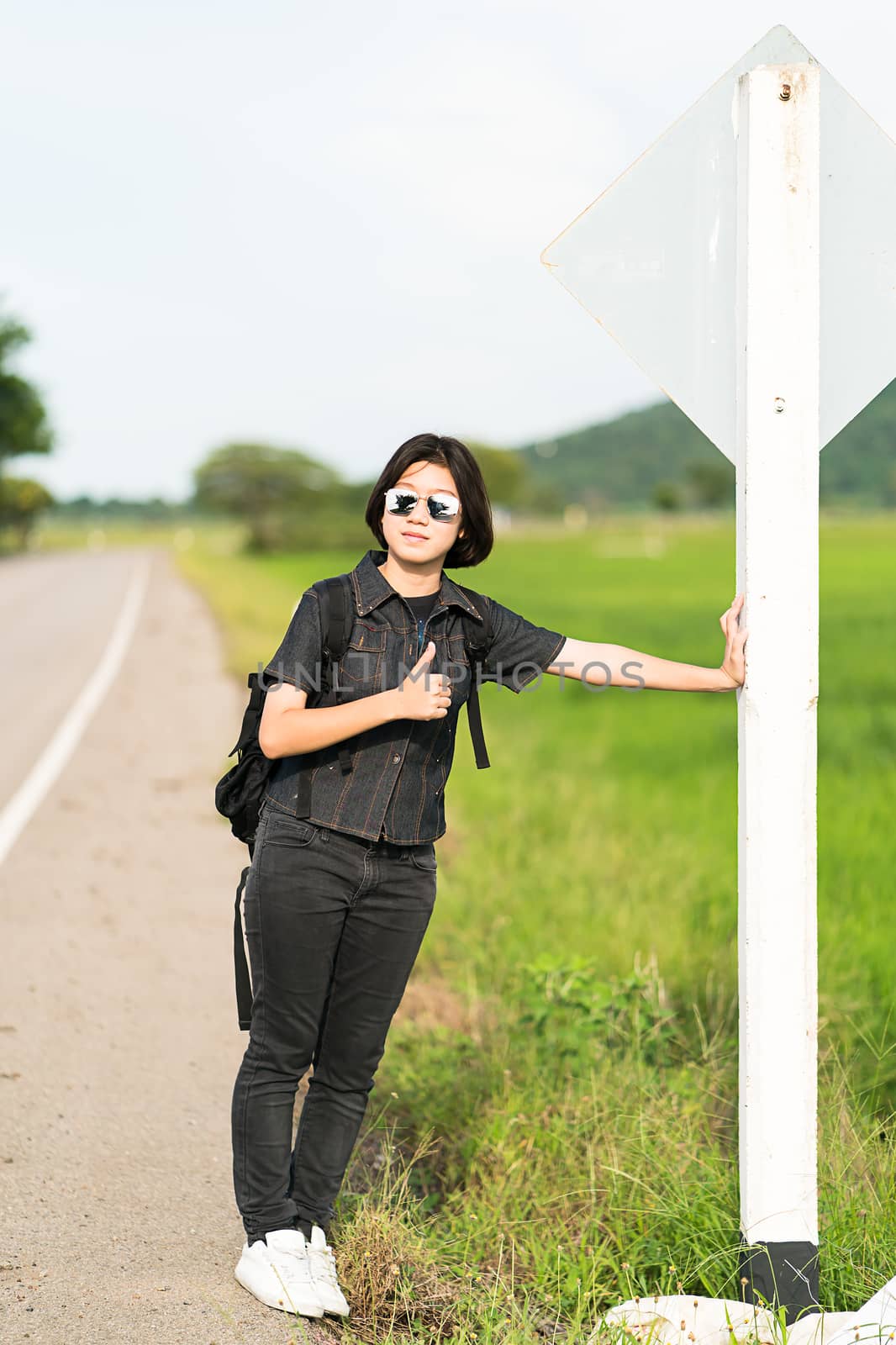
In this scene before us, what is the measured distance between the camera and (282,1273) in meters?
2.70

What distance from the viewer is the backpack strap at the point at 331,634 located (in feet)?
8.50

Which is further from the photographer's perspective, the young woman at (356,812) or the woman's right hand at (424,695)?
the young woman at (356,812)

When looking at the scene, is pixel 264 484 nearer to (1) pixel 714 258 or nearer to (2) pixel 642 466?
(1) pixel 714 258

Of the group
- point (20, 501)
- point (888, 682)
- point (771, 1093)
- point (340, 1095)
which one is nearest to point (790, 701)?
point (771, 1093)

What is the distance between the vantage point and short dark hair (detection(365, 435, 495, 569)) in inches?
104

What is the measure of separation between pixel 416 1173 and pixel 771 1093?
1242mm

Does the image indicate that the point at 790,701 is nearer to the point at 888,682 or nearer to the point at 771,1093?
the point at 771,1093

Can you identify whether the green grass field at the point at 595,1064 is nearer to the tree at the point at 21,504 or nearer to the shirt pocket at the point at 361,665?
the shirt pocket at the point at 361,665

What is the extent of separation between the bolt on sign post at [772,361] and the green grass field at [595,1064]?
0.55ft

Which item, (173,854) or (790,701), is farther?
(173,854)

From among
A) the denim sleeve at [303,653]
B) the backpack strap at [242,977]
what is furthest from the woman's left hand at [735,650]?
the backpack strap at [242,977]

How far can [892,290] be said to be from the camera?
2543mm

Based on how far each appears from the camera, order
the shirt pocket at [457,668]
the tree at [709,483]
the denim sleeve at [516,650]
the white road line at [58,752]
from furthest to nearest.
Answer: the tree at [709,483]
the white road line at [58,752]
the denim sleeve at [516,650]
the shirt pocket at [457,668]

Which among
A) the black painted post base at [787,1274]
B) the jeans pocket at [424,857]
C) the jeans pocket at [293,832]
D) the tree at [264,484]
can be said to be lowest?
the black painted post base at [787,1274]
